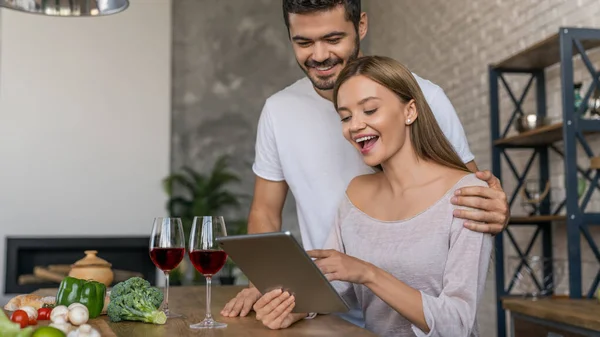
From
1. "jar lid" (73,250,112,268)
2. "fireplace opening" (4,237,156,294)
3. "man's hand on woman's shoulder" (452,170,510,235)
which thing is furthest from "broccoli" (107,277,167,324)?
"fireplace opening" (4,237,156,294)

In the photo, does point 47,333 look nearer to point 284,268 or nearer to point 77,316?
point 77,316

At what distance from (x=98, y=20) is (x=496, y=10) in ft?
11.6

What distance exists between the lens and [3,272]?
6.38 m

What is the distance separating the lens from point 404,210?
1.92 m

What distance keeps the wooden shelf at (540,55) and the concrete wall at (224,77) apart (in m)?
3.62

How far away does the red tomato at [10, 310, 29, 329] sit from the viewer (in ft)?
4.69

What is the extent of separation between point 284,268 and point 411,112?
0.64 metres

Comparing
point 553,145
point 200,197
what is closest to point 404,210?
point 553,145

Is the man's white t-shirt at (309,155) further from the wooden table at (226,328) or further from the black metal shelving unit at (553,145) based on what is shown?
the black metal shelving unit at (553,145)

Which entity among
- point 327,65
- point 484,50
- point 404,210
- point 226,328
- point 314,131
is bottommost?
point 226,328

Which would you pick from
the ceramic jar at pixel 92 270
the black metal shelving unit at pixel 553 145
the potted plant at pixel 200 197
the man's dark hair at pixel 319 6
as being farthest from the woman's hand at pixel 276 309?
the potted plant at pixel 200 197

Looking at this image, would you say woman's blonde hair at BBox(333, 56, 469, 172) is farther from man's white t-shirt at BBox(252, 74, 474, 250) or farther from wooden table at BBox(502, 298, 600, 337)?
wooden table at BBox(502, 298, 600, 337)

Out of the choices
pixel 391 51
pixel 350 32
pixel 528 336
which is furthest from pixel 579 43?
pixel 391 51

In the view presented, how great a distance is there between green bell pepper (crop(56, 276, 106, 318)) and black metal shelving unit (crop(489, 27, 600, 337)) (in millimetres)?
2507
